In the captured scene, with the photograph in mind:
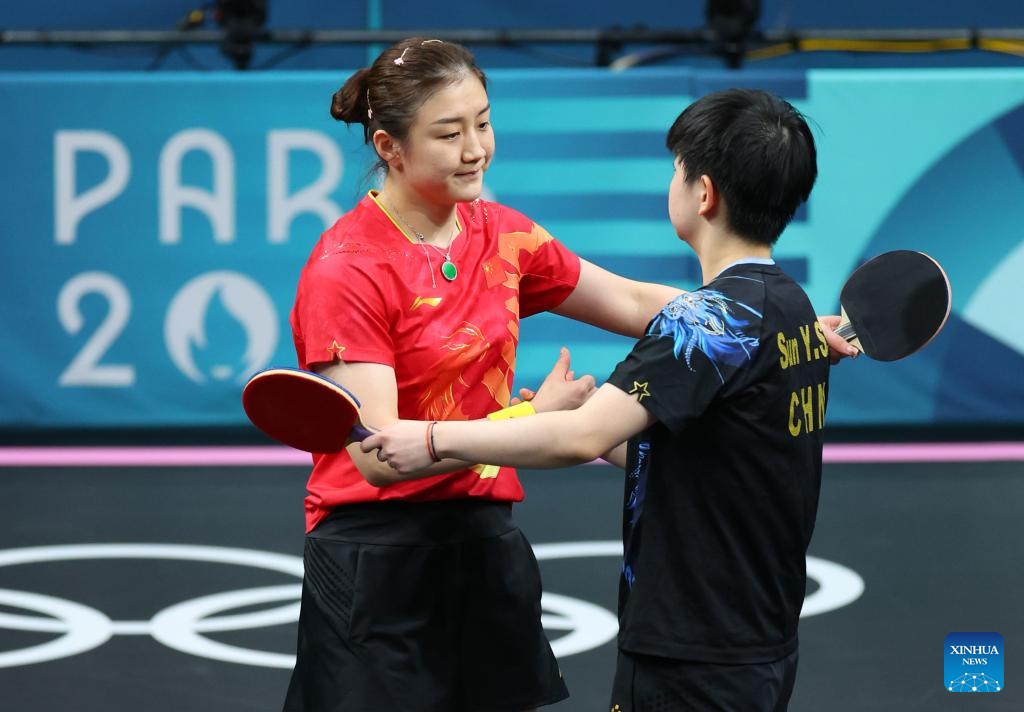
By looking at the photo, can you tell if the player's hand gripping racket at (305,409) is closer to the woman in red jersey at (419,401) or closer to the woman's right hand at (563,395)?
the woman in red jersey at (419,401)

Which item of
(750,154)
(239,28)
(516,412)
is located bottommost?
(516,412)

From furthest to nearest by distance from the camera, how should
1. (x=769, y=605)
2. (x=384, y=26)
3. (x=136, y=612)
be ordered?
(x=384, y=26)
(x=136, y=612)
(x=769, y=605)

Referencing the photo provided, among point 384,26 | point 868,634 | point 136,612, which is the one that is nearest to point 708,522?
point 868,634

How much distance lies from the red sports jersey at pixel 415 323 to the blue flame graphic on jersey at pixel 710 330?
0.45 metres

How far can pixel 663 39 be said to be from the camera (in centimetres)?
696

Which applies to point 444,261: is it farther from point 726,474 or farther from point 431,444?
point 726,474

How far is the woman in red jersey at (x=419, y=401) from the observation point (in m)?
2.37

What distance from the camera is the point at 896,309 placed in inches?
101

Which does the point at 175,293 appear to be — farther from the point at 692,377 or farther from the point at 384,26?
the point at 692,377

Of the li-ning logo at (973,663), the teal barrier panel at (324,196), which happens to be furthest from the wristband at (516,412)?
the teal barrier panel at (324,196)

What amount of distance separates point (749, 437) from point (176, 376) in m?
4.67

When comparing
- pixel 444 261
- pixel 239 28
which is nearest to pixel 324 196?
pixel 239 28

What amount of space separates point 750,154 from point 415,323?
2.04 ft

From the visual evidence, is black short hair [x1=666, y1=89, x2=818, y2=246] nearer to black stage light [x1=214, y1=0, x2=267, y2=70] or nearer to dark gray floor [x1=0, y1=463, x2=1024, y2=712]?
dark gray floor [x1=0, y1=463, x2=1024, y2=712]
